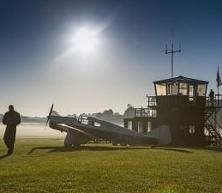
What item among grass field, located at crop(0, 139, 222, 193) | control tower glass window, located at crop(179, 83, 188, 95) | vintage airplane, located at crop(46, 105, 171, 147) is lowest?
grass field, located at crop(0, 139, 222, 193)

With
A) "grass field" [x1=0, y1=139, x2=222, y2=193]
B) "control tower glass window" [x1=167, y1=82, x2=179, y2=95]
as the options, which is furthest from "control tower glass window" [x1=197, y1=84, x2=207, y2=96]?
"grass field" [x1=0, y1=139, x2=222, y2=193]

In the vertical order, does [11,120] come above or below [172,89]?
below

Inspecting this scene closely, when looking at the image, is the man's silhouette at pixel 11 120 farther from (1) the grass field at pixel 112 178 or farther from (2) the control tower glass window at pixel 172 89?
(2) the control tower glass window at pixel 172 89

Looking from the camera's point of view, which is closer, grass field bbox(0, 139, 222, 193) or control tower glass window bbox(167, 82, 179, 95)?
grass field bbox(0, 139, 222, 193)

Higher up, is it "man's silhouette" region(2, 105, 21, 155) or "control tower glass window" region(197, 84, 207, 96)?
"control tower glass window" region(197, 84, 207, 96)

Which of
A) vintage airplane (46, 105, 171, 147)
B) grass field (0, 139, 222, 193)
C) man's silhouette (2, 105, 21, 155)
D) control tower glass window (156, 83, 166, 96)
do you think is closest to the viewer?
grass field (0, 139, 222, 193)

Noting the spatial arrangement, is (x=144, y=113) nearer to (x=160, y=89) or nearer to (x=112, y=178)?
(x=160, y=89)

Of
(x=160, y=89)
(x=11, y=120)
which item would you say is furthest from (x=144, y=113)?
(x=11, y=120)

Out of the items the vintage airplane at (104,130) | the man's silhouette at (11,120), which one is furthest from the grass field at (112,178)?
the vintage airplane at (104,130)

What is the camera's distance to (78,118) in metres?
38.4

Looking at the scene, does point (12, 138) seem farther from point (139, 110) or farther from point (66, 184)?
point (139, 110)

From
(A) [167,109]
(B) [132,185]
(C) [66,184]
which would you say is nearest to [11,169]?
(C) [66,184]

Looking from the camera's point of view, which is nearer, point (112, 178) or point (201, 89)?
point (112, 178)

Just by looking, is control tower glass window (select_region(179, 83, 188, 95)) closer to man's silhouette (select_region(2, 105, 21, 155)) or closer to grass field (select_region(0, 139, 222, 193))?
man's silhouette (select_region(2, 105, 21, 155))
